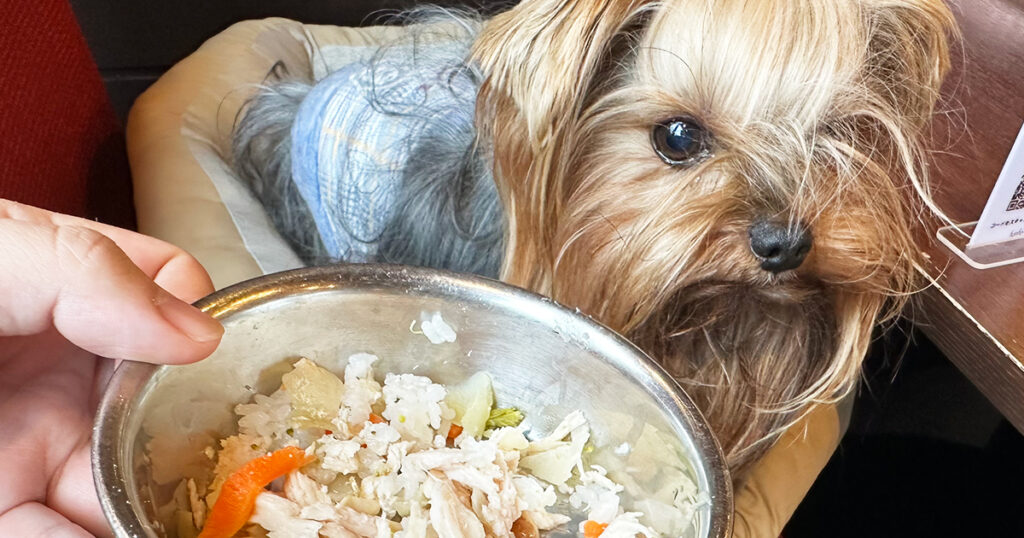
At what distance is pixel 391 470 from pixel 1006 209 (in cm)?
80

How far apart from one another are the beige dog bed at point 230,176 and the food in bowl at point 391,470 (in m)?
0.44

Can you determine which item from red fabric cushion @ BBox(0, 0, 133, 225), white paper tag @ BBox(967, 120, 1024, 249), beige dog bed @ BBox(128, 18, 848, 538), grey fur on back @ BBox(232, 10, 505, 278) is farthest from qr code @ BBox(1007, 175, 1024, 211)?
red fabric cushion @ BBox(0, 0, 133, 225)

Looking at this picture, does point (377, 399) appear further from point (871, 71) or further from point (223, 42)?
point (223, 42)

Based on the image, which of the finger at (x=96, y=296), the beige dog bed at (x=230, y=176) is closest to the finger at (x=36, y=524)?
the finger at (x=96, y=296)

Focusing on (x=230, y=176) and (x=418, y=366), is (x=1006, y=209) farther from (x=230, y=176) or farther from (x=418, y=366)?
(x=230, y=176)

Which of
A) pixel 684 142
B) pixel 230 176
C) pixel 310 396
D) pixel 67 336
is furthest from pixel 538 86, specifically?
pixel 230 176

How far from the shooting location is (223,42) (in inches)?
68.6

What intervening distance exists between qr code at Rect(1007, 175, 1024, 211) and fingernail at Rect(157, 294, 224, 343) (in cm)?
92

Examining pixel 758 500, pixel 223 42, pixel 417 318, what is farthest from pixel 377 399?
pixel 223 42

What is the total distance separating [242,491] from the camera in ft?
2.19

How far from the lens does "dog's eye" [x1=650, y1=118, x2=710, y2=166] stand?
3.00 feet

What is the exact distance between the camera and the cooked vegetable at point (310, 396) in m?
0.75

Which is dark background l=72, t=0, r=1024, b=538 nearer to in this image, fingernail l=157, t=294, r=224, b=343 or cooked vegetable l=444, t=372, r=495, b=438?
cooked vegetable l=444, t=372, r=495, b=438

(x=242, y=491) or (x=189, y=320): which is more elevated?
(x=189, y=320)
